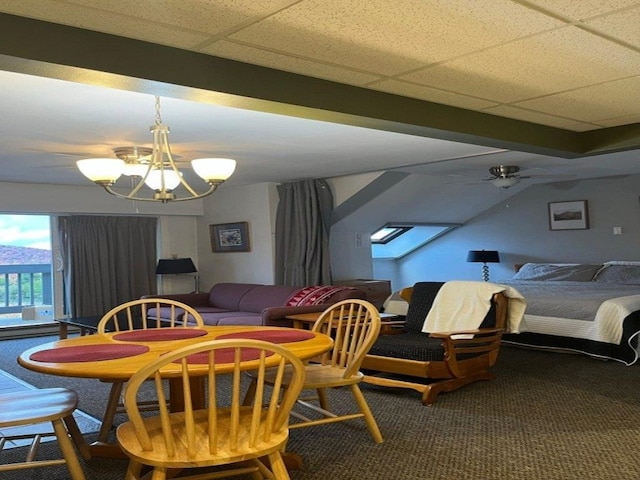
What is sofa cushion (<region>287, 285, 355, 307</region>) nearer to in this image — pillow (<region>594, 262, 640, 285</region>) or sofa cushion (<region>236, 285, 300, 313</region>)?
sofa cushion (<region>236, 285, 300, 313</region>)

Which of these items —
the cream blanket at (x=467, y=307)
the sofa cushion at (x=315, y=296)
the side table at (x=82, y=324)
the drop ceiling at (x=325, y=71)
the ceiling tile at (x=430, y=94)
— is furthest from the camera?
the side table at (x=82, y=324)

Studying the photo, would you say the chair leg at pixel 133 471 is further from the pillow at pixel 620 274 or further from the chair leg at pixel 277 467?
the pillow at pixel 620 274

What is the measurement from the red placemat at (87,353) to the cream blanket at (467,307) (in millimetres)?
2526

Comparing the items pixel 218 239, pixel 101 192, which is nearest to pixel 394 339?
pixel 218 239

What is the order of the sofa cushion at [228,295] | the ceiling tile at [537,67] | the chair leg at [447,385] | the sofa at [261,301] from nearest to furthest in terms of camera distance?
1. the ceiling tile at [537,67]
2. the chair leg at [447,385]
3. the sofa at [261,301]
4. the sofa cushion at [228,295]

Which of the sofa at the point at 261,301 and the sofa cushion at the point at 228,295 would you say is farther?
the sofa cushion at the point at 228,295

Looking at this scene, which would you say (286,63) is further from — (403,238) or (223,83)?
(403,238)

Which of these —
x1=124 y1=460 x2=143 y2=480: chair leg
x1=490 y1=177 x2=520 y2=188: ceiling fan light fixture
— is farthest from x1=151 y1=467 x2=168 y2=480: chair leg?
x1=490 y1=177 x2=520 y2=188: ceiling fan light fixture

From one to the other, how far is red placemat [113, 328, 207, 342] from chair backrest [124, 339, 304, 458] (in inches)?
27.2

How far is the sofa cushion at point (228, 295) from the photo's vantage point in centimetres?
683

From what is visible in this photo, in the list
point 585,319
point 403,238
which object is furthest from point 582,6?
point 403,238

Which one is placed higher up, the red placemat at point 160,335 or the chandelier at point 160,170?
the chandelier at point 160,170

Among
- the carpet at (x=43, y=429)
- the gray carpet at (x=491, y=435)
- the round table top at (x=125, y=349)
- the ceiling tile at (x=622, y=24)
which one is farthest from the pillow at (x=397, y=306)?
the ceiling tile at (x=622, y=24)

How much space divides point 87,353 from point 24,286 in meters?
6.24
